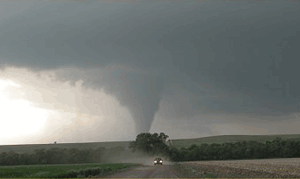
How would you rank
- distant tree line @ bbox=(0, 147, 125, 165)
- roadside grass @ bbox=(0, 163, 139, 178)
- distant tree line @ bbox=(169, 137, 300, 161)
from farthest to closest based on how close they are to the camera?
distant tree line @ bbox=(169, 137, 300, 161)
distant tree line @ bbox=(0, 147, 125, 165)
roadside grass @ bbox=(0, 163, 139, 178)

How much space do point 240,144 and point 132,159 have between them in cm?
4545

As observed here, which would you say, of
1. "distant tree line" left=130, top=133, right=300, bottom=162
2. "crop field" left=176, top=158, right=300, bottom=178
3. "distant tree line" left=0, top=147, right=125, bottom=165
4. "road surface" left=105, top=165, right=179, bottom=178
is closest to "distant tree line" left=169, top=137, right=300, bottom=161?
"distant tree line" left=130, top=133, right=300, bottom=162

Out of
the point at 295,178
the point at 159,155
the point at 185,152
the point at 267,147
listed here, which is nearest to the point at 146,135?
the point at 159,155

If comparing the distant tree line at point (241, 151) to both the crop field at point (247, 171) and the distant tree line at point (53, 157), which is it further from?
the crop field at point (247, 171)

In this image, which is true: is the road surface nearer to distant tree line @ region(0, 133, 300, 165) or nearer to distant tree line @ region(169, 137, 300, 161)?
distant tree line @ region(0, 133, 300, 165)

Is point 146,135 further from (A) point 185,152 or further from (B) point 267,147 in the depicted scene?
(B) point 267,147

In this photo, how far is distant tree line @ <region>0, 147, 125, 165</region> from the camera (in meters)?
121

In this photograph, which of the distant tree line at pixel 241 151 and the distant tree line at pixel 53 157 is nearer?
the distant tree line at pixel 53 157

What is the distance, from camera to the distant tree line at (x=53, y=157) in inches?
4776

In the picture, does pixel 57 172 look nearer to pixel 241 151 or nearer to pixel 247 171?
pixel 247 171

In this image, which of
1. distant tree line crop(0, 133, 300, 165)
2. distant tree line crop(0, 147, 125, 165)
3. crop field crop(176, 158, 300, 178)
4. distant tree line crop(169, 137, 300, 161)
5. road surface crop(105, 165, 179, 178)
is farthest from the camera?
distant tree line crop(169, 137, 300, 161)

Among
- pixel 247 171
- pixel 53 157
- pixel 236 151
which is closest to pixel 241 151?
pixel 236 151

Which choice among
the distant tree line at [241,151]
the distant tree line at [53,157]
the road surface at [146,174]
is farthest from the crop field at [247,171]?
the distant tree line at [53,157]

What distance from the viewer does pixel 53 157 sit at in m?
126
